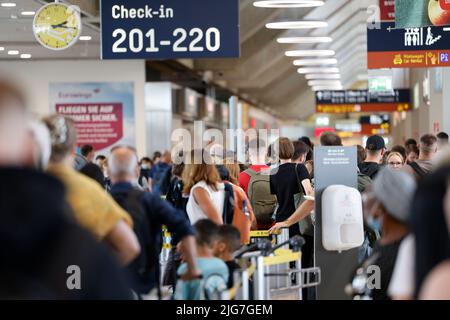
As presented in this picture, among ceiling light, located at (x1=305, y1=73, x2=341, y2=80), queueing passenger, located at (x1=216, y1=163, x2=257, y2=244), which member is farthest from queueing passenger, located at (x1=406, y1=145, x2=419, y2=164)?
ceiling light, located at (x1=305, y1=73, x2=341, y2=80)

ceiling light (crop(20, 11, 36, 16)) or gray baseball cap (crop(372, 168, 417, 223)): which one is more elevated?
ceiling light (crop(20, 11, 36, 16))

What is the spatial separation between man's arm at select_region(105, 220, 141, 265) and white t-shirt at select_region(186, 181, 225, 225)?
115 inches

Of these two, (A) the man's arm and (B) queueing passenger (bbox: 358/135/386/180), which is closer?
(A) the man's arm

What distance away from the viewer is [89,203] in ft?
17.8

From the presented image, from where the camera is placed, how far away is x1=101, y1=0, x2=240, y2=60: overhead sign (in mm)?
12461

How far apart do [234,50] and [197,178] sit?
382 centimetres

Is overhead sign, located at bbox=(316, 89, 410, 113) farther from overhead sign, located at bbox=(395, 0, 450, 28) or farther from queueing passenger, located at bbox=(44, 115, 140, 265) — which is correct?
queueing passenger, located at bbox=(44, 115, 140, 265)

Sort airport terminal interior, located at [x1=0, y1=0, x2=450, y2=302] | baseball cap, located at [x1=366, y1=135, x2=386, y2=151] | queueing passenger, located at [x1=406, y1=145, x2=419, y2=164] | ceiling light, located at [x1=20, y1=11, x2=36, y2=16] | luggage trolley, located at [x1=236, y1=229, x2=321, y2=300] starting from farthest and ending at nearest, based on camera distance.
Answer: ceiling light, located at [x1=20, y1=11, x2=36, y2=16]
queueing passenger, located at [x1=406, y1=145, x2=419, y2=164]
baseball cap, located at [x1=366, y1=135, x2=386, y2=151]
luggage trolley, located at [x1=236, y1=229, x2=321, y2=300]
airport terminal interior, located at [x1=0, y1=0, x2=450, y2=302]

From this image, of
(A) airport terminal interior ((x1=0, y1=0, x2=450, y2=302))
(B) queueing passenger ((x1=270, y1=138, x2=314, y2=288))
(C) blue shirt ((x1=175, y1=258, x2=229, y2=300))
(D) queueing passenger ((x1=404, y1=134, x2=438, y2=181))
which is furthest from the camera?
(B) queueing passenger ((x1=270, y1=138, x2=314, y2=288))

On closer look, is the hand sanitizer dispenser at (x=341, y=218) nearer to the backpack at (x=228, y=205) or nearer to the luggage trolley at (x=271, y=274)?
the backpack at (x=228, y=205)

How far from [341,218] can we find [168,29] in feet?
12.3

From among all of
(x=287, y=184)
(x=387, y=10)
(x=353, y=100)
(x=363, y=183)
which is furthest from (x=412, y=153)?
(x=353, y=100)
